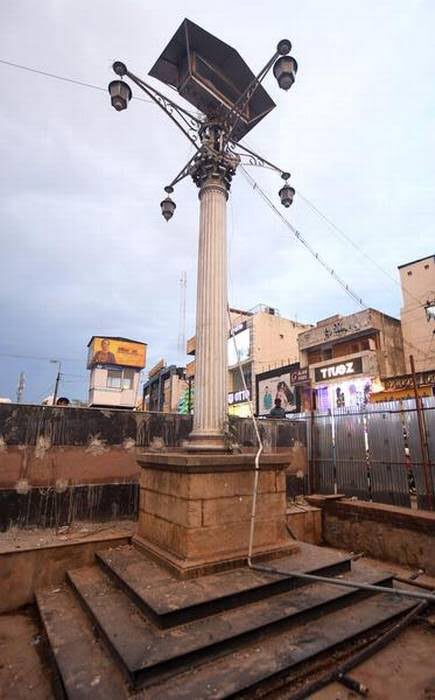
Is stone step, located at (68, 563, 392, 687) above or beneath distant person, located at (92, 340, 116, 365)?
beneath

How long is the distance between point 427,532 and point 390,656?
3.66m

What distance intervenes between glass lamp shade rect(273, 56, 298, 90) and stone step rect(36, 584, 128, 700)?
310 inches

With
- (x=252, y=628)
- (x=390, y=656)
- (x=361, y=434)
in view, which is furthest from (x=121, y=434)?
(x=361, y=434)

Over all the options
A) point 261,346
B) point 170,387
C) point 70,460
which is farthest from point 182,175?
point 170,387

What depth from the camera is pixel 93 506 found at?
676 centimetres

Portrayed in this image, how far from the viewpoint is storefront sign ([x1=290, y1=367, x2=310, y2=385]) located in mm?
31780

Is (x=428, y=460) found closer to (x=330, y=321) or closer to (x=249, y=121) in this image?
(x=249, y=121)

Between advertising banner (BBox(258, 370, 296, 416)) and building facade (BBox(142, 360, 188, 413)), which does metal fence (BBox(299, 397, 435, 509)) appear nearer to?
advertising banner (BBox(258, 370, 296, 416))

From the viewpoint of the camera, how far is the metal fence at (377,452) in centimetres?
916

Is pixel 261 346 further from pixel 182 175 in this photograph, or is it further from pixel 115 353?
pixel 182 175

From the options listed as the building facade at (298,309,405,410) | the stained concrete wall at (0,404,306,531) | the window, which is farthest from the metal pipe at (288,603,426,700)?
the window

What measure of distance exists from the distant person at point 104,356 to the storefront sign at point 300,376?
61.7ft

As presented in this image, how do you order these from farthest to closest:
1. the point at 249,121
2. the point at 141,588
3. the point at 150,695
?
the point at 249,121 < the point at 141,588 < the point at 150,695

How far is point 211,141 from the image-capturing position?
657 cm
